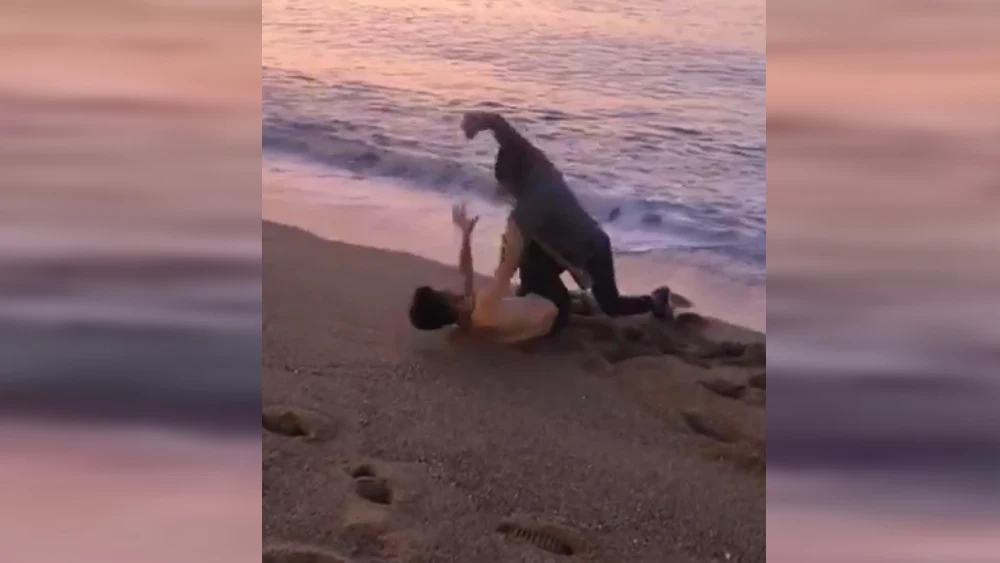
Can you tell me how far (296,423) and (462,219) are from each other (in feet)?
1.35

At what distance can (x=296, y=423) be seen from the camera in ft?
4.99

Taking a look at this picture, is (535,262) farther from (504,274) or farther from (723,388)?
(723,388)

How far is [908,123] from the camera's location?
1.54 m

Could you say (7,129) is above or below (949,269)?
above

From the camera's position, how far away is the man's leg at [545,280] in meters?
1.51

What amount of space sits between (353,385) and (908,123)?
38.3 inches

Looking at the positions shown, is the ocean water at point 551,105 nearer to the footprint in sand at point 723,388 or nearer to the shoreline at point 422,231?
the shoreline at point 422,231

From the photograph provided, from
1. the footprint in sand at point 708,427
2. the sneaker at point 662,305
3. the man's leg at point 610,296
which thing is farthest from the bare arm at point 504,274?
the footprint in sand at point 708,427

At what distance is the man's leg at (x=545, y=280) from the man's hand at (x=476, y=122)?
199 mm

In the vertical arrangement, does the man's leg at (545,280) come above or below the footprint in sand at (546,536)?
above

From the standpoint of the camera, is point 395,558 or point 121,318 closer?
point 395,558

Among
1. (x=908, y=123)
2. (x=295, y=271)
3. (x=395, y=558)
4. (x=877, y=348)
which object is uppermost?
(x=908, y=123)

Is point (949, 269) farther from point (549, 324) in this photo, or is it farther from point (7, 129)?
point (7, 129)

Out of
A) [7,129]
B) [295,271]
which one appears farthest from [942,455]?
[7,129]
